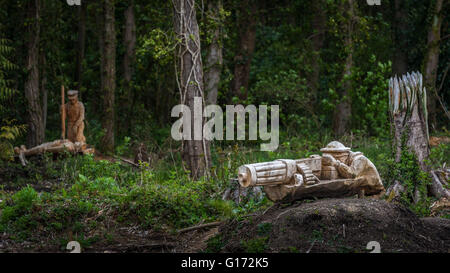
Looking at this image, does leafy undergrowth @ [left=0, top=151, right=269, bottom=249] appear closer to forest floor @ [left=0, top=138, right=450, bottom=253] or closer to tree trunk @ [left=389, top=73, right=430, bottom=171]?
forest floor @ [left=0, top=138, right=450, bottom=253]

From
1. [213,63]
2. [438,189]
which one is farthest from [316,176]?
[213,63]

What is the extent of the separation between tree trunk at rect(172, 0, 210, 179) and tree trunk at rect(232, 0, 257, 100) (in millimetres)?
5877

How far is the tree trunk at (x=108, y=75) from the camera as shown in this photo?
16.4 metres

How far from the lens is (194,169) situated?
11.8m

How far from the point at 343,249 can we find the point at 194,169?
5274 mm

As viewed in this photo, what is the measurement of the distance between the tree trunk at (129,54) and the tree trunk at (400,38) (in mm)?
8864

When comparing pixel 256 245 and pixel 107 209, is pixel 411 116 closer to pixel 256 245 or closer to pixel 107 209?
pixel 256 245

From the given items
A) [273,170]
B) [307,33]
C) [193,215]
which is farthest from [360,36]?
[273,170]

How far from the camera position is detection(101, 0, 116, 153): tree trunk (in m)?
16.4

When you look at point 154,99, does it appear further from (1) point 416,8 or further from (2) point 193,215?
(2) point 193,215

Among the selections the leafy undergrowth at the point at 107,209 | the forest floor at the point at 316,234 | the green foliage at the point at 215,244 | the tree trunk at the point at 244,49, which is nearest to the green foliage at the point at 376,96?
the tree trunk at the point at 244,49

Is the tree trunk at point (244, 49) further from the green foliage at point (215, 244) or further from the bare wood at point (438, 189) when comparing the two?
the green foliage at point (215, 244)

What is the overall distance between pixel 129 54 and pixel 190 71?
25.2 ft

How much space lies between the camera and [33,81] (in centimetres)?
1578
